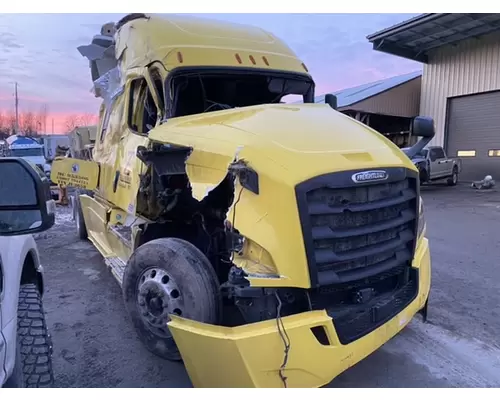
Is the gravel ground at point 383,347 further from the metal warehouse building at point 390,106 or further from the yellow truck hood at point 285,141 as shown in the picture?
the metal warehouse building at point 390,106

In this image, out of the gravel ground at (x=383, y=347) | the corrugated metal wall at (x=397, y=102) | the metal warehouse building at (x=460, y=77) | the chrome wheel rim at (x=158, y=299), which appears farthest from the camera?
the corrugated metal wall at (x=397, y=102)

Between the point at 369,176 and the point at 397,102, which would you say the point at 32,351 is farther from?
the point at 397,102

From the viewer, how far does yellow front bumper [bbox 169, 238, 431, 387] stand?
8.59 ft

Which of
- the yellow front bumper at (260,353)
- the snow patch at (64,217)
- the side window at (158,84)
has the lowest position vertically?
the snow patch at (64,217)

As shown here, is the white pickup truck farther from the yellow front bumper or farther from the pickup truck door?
the yellow front bumper

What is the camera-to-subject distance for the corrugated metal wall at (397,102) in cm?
2108

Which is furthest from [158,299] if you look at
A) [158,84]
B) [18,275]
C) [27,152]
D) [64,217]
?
[27,152]

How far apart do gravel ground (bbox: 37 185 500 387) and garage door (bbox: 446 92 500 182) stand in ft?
47.5

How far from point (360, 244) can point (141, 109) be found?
9.64 feet

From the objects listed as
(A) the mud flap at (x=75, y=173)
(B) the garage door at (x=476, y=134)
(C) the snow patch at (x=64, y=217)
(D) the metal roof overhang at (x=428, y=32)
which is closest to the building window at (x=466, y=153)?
(B) the garage door at (x=476, y=134)


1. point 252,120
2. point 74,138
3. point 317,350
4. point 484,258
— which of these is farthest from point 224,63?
point 74,138

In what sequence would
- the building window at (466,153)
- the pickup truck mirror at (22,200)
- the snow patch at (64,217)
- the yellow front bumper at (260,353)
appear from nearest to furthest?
1. the pickup truck mirror at (22,200)
2. the yellow front bumper at (260,353)
3. the snow patch at (64,217)
4. the building window at (466,153)

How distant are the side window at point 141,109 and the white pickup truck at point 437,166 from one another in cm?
1560

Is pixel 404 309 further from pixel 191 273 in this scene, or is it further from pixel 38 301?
pixel 38 301
